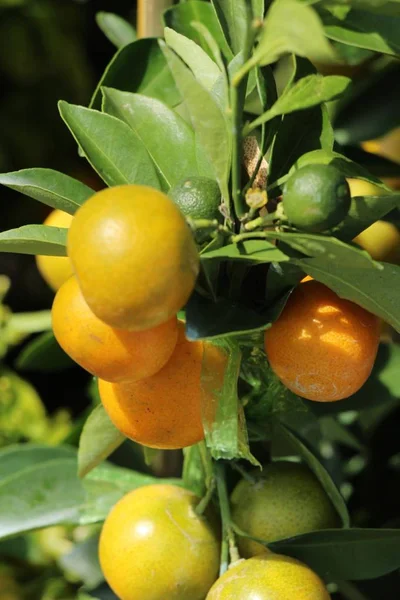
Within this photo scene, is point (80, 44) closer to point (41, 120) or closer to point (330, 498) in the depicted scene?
point (41, 120)

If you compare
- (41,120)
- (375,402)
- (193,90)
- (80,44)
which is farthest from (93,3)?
(193,90)

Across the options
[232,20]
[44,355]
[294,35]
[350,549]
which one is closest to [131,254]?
[294,35]

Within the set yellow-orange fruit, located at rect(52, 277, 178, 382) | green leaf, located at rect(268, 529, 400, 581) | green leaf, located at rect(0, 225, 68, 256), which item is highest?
green leaf, located at rect(0, 225, 68, 256)

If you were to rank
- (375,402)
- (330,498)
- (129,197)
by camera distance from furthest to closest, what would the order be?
(375,402) → (330,498) → (129,197)

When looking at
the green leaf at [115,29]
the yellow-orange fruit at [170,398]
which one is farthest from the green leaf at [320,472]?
the green leaf at [115,29]

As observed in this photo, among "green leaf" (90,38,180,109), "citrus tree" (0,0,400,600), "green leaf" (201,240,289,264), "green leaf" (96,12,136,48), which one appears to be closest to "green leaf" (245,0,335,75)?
"citrus tree" (0,0,400,600)

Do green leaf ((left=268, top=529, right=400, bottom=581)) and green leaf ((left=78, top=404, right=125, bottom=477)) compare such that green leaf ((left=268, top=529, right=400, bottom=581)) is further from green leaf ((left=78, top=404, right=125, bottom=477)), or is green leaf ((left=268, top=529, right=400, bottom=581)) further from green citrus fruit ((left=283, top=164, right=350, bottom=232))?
green citrus fruit ((left=283, top=164, right=350, bottom=232))
